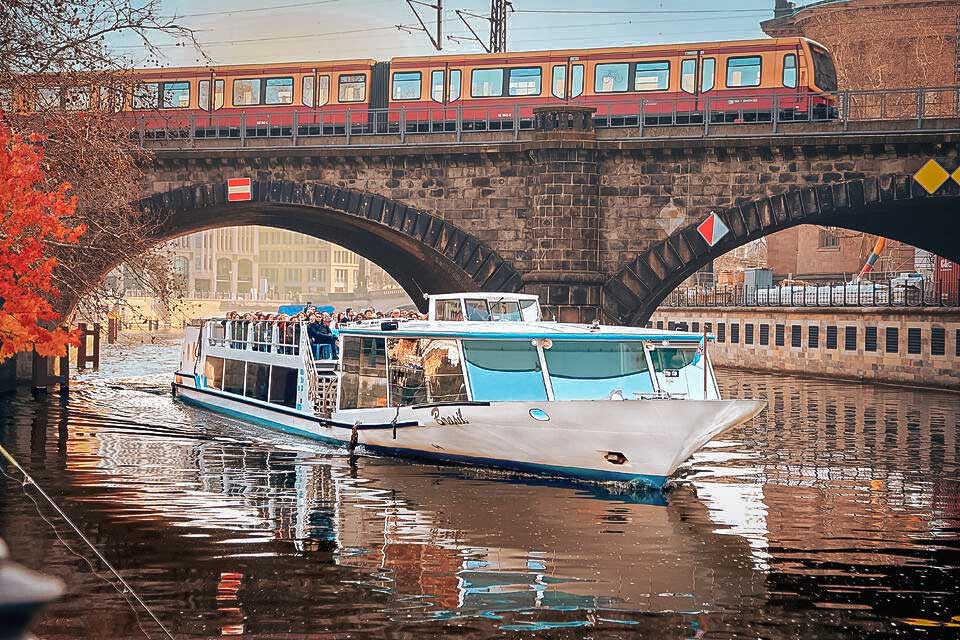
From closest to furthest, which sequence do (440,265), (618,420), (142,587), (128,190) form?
(142,587), (618,420), (128,190), (440,265)

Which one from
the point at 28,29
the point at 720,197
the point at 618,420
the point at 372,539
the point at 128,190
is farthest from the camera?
the point at 720,197

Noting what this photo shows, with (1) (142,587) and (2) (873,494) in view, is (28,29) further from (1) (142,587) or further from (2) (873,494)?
(2) (873,494)

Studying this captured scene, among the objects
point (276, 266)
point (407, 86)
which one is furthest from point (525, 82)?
point (276, 266)

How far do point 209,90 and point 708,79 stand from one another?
18.1 meters

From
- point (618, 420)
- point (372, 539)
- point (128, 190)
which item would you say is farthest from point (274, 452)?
point (372, 539)

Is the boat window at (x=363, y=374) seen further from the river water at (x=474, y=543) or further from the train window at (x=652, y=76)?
the train window at (x=652, y=76)

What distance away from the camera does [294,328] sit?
31.0 m

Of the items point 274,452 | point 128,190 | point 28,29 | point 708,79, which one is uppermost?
point 708,79

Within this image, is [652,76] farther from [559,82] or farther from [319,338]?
[319,338]

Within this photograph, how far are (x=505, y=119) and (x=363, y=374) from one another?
17489 mm

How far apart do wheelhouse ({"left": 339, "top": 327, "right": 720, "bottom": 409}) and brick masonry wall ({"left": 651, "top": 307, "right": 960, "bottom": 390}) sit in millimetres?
27825

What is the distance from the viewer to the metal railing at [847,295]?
51.2 meters

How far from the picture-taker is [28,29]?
59.8 ft

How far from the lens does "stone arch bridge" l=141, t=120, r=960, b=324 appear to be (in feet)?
121
